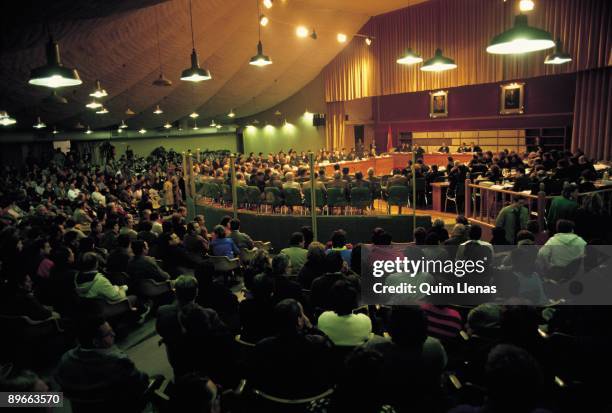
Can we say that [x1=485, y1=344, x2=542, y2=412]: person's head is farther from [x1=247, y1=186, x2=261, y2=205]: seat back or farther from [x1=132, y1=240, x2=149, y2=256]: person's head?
[x1=247, y1=186, x2=261, y2=205]: seat back

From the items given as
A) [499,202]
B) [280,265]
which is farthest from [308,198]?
[280,265]

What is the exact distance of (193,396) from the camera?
6.28 ft

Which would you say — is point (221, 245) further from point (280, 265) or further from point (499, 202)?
point (499, 202)

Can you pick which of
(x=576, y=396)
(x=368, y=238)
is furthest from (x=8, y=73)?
(x=576, y=396)

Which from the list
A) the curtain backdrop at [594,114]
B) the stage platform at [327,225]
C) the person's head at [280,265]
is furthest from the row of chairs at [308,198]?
the curtain backdrop at [594,114]

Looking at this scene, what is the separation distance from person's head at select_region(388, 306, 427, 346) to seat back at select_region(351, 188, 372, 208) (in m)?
6.35

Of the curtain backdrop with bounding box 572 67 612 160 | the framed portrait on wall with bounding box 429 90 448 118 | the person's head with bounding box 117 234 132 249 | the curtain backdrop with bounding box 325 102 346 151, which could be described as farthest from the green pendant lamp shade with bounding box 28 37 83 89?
the curtain backdrop with bounding box 325 102 346 151

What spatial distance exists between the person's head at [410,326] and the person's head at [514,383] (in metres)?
0.68

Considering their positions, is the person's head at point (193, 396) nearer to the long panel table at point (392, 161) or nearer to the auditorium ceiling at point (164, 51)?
the auditorium ceiling at point (164, 51)

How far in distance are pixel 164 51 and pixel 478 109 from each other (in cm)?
1156

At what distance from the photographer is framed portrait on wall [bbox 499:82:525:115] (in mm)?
15797

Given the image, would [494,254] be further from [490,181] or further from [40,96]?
[40,96]

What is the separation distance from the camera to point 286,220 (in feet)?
28.3

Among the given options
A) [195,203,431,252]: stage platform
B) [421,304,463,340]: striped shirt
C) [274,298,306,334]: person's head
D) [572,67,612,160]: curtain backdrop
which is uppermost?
[572,67,612,160]: curtain backdrop
